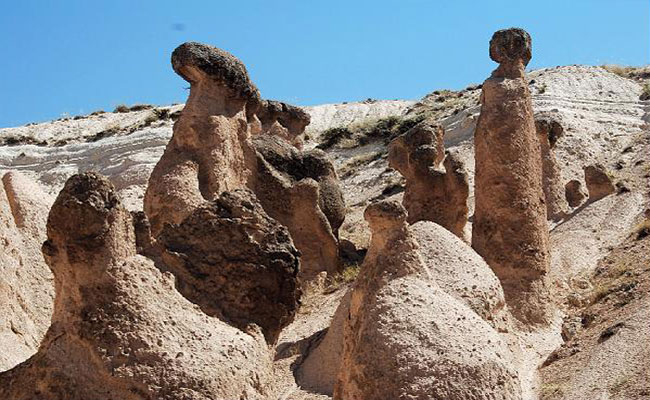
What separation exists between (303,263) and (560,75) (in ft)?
75.0

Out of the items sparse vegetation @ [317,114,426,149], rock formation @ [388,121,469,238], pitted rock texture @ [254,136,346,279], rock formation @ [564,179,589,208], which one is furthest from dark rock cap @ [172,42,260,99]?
sparse vegetation @ [317,114,426,149]

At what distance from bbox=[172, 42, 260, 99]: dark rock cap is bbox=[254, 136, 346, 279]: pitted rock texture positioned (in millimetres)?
1488

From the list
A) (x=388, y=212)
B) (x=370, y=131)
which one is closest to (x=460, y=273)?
(x=388, y=212)

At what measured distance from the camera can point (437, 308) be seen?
27.8 ft

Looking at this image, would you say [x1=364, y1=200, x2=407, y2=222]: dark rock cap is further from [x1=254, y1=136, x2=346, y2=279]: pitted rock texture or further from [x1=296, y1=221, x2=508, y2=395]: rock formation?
[x1=254, y1=136, x2=346, y2=279]: pitted rock texture

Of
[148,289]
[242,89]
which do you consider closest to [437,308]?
[148,289]

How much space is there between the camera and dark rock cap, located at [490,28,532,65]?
53.6 feet

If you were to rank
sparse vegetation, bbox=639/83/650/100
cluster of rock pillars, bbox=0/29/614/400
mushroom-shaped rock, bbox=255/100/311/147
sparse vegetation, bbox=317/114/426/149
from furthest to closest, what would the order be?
sparse vegetation, bbox=317/114/426/149, sparse vegetation, bbox=639/83/650/100, mushroom-shaped rock, bbox=255/100/311/147, cluster of rock pillars, bbox=0/29/614/400

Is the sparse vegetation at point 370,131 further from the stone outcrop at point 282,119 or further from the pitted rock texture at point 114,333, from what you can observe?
the pitted rock texture at point 114,333

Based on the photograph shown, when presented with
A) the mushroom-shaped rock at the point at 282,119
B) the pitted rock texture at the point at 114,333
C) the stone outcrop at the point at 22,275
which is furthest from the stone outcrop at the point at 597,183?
the pitted rock texture at the point at 114,333

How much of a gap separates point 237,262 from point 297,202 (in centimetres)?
936

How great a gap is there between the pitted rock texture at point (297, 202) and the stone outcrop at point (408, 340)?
28.8 feet

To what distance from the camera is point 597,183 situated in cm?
2200

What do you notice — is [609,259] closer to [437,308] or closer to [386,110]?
[437,308]
